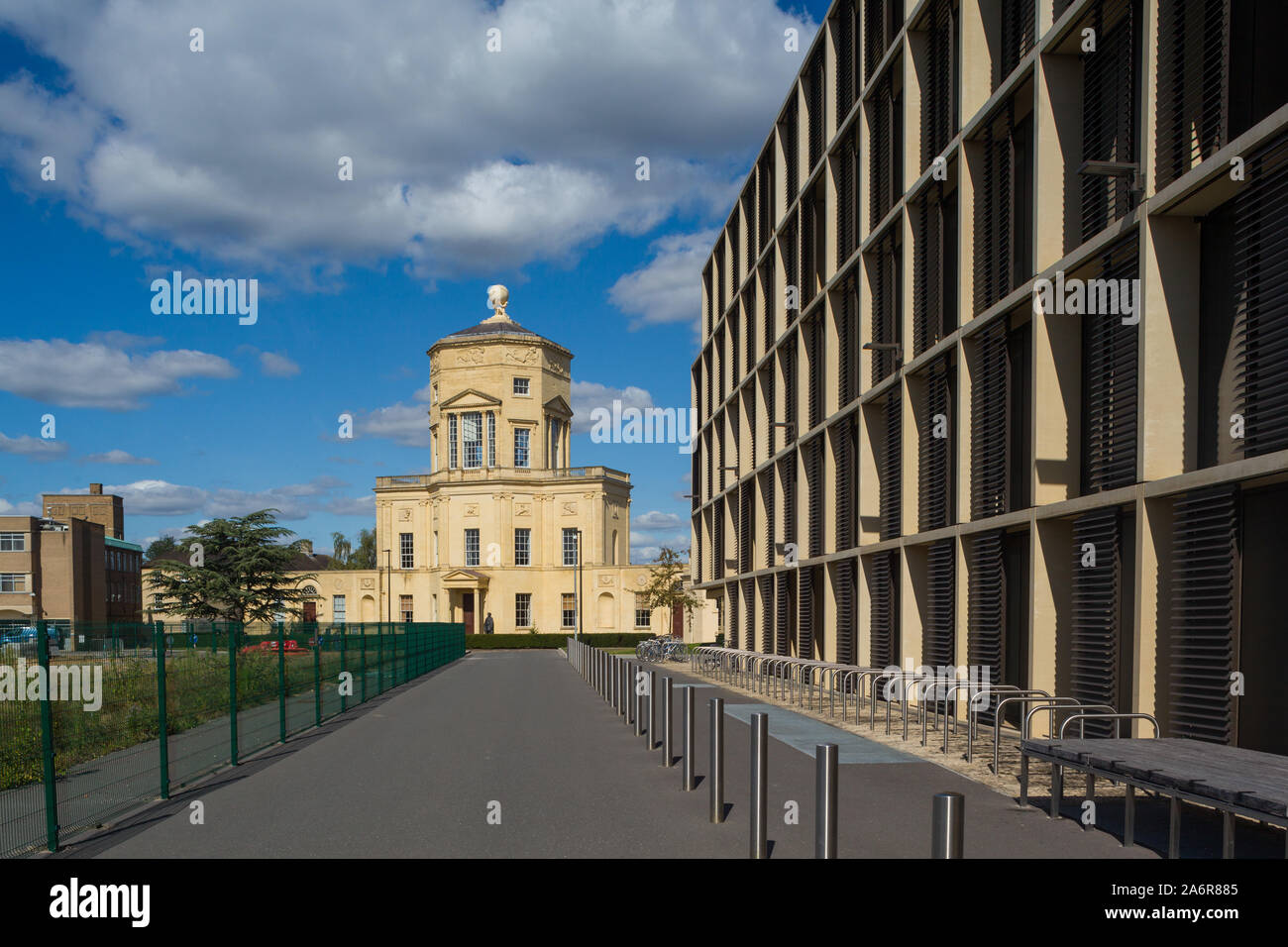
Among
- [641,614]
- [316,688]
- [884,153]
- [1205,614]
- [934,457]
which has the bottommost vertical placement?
[641,614]

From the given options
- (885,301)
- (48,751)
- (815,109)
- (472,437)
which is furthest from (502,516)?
(48,751)

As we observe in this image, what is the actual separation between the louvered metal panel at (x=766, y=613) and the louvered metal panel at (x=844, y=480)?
8.58 m

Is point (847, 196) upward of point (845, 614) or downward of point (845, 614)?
upward

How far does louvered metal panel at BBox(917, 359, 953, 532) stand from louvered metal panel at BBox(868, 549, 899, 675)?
158 cm

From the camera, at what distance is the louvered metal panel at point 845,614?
23.2 m

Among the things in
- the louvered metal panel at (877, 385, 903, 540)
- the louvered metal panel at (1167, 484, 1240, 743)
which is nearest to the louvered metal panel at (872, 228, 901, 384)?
the louvered metal panel at (877, 385, 903, 540)

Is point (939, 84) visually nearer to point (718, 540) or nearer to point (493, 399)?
point (718, 540)

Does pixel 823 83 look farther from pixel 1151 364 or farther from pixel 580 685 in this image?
pixel 1151 364

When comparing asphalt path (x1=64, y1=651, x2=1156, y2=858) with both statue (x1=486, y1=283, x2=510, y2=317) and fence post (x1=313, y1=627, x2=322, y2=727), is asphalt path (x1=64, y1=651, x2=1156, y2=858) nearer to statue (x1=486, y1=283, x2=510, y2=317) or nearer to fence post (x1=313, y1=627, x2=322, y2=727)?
fence post (x1=313, y1=627, x2=322, y2=727)

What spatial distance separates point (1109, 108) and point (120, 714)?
1234 cm

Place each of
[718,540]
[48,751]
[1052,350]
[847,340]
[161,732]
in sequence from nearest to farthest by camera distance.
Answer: [48,751]
[161,732]
[1052,350]
[847,340]
[718,540]

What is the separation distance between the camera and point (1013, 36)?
52.9ft

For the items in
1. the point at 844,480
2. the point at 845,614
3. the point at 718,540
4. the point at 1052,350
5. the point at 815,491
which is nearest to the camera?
the point at 1052,350

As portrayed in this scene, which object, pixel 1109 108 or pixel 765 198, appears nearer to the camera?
pixel 1109 108
